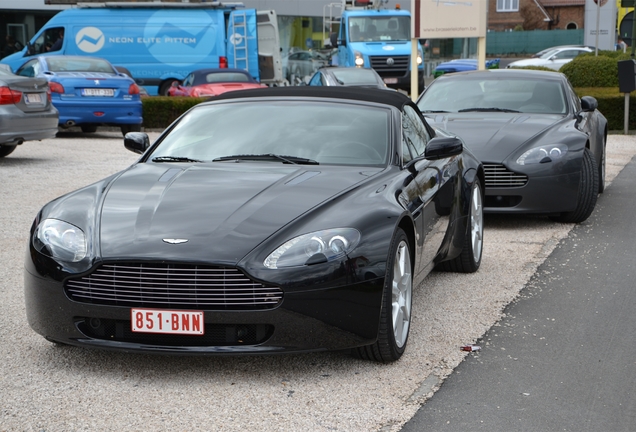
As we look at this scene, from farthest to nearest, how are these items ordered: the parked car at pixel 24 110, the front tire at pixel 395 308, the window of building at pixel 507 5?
the window of building at pixel 507 5
the parked car at pixel 24 110
the front tire at pixel 395 308

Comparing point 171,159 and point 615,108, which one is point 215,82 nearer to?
point 615,108

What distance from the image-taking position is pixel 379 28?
100 ft

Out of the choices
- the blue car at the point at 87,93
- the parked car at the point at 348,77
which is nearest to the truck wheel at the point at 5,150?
the blue car at the point at 87,93

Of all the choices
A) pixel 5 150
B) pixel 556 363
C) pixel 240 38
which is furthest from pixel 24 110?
pixel 240 38

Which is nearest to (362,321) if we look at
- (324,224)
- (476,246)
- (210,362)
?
(324,224)

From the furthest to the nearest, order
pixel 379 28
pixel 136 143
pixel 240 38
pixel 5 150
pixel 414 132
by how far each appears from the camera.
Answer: pixel 379 28 → pixel 240 38 → pixel 5 150 → pixel 414 132 → pixel 136 143

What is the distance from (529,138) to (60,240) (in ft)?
18.3

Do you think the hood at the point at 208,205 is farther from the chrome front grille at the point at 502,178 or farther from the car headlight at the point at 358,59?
the car headlight at the point at 358,59

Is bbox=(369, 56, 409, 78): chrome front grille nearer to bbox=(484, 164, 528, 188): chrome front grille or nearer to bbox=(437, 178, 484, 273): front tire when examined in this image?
bbox=(484, 164, 528, 188): chrome front grille

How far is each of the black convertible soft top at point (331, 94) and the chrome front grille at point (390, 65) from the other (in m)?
23.7

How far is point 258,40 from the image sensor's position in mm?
30672

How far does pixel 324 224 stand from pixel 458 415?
1.06 m

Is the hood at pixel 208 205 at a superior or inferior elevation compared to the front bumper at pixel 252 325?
superior

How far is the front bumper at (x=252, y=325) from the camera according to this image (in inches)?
168
